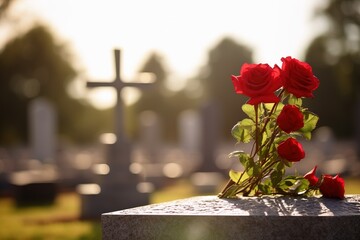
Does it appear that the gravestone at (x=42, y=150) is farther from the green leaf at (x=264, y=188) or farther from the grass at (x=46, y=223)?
the green leaf at (x=264, y=188)

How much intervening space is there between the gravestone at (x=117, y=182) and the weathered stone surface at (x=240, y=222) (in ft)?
24.6

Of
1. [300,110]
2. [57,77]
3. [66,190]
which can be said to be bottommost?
[66,190]

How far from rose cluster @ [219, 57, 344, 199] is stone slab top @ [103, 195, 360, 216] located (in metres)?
0.11

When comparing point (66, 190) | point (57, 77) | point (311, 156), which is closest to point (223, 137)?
point (57, 77)

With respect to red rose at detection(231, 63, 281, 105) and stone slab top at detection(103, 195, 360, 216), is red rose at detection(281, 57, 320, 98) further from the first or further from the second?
stone slab top at detection(103, 195, 360, 216)

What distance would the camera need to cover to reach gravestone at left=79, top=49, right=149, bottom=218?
11.0 metres

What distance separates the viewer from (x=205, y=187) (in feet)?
51.0

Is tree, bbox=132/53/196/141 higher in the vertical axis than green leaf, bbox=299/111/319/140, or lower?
higher

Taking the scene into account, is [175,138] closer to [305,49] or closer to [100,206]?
[305,49]

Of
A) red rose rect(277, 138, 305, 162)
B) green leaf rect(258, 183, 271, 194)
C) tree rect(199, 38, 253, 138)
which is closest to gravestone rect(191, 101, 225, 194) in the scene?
green leaf rect(258, 183, 271, 194)

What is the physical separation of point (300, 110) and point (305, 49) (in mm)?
37362

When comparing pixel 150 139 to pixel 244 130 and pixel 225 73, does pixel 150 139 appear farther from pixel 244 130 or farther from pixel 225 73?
pixel 225 73

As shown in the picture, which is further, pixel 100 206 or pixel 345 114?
pixel 345 114

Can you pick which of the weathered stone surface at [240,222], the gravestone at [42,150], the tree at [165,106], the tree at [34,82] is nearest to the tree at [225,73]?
the tree at [165,106]
